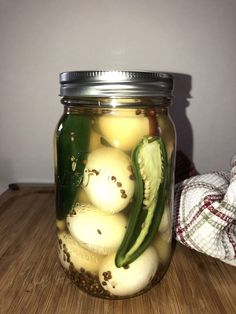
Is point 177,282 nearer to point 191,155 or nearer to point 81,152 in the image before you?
point 81,152

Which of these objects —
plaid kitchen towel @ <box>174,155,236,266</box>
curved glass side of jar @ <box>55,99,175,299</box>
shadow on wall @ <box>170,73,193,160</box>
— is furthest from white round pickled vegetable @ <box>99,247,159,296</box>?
shadow on wall @ <box>170,73,193,160</box>

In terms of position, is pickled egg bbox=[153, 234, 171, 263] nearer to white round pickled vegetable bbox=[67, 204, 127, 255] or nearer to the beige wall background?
white round pickled vegetable bbox=[67, 204, 127, 255]

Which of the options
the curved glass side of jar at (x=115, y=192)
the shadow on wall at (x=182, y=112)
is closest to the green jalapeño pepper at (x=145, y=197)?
the curved glass side of jar at (x=115, y=192)

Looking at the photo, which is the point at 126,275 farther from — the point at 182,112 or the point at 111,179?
the point at 182,112

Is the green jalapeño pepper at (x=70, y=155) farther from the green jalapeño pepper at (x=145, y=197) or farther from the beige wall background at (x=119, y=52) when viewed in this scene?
the beige wall background at (x=119, y=52)

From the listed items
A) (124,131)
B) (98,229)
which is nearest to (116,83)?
(124,131)

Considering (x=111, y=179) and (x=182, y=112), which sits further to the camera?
(x=182, y=112)
